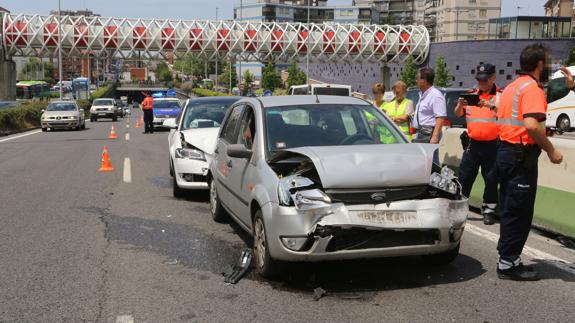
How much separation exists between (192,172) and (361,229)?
4954mm

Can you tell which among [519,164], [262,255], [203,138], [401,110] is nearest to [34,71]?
[203,138]

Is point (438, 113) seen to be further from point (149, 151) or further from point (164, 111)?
point (164, 111)

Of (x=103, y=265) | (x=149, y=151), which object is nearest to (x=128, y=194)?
(x=103, y=265)

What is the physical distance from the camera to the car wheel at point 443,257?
5668 mm

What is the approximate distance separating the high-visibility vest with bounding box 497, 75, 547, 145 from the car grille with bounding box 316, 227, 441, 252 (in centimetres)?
110

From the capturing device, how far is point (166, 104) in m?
30.7

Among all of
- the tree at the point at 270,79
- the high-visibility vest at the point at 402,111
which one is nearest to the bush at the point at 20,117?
the high-visibility vest at the point at 402,111

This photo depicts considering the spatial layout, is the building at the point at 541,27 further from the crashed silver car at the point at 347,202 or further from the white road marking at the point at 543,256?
the crashed silver car at the point at 347,202

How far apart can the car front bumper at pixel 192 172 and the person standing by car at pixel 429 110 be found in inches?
124

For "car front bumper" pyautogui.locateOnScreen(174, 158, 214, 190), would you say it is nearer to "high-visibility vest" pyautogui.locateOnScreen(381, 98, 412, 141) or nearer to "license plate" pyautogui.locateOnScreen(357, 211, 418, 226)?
"high-visibility vest" pyautogui.locateOnScreen(381, 98, 412, 141)

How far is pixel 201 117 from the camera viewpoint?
1127cm

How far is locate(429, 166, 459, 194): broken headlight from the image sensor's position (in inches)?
208

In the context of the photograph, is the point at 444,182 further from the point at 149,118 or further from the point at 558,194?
the point at 149,118

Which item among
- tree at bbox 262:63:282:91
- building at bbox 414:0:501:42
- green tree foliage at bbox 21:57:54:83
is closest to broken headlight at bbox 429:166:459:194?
tree at bbox 262:63:282:91
